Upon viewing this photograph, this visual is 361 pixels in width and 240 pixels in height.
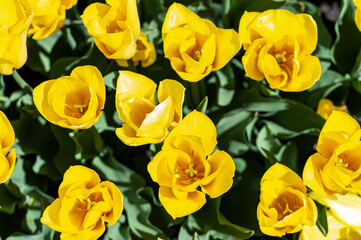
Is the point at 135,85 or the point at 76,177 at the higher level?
the point at 135,85

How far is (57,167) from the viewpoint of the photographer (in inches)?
40.1

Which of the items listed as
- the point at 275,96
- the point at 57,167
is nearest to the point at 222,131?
the point at 275,96

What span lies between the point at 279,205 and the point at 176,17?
39cm

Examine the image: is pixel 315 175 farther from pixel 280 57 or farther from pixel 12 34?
pixel 12 34

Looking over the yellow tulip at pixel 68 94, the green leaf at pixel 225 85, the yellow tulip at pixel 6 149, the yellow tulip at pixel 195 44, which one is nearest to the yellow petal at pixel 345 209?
the green leaf at pixel 225 85

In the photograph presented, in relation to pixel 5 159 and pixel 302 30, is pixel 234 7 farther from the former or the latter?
pixel 5 159

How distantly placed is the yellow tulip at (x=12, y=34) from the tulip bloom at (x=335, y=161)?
1.79 ft

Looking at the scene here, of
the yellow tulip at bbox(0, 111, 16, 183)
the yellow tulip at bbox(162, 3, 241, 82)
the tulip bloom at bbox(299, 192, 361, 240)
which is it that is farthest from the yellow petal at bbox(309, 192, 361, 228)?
the yellow tulip at bbox(0, 111, 16, 183)

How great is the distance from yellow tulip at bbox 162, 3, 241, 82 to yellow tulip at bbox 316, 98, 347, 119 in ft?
1.31

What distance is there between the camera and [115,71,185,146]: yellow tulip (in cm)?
70

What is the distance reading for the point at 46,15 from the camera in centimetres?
86

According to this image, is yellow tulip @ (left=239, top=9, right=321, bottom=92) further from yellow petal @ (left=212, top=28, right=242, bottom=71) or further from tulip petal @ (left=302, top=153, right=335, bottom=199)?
tulip petal @ (left=302, top=153, right=335, bottom=199)

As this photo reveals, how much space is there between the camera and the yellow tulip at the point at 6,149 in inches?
28.9

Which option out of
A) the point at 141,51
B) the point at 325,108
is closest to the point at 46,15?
the point at 141,51
